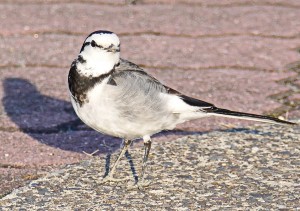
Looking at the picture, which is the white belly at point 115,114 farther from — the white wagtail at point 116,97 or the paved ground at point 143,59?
the paved ground at point 143,59

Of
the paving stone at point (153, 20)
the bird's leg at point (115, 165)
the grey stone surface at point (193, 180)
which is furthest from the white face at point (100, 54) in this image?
the paving stone at point (153, 20)

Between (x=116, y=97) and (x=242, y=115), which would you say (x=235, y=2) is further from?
(x=116, y=97)

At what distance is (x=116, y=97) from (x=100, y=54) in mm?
263

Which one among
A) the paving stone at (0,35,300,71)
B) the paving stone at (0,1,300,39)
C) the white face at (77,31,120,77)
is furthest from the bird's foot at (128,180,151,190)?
the paving stone at (0,1,300,39)

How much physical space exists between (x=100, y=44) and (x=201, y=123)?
1.44 meters

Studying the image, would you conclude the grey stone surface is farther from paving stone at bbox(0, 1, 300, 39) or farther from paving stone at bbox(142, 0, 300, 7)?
paving stone at bbox(142, 0, 300, 7)

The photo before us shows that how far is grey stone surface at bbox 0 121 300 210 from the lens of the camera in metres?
3.86

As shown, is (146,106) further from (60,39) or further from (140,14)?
(140,14)

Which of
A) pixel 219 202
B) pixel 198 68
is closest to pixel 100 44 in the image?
pixel 219 202

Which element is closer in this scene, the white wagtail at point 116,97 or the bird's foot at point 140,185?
the white wagtail at point 116,97

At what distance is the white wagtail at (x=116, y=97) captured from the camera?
3.99 metres

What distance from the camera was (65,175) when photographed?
14.0ft

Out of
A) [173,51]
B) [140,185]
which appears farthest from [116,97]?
[173,51]

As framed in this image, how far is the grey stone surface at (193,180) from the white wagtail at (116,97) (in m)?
0.19
